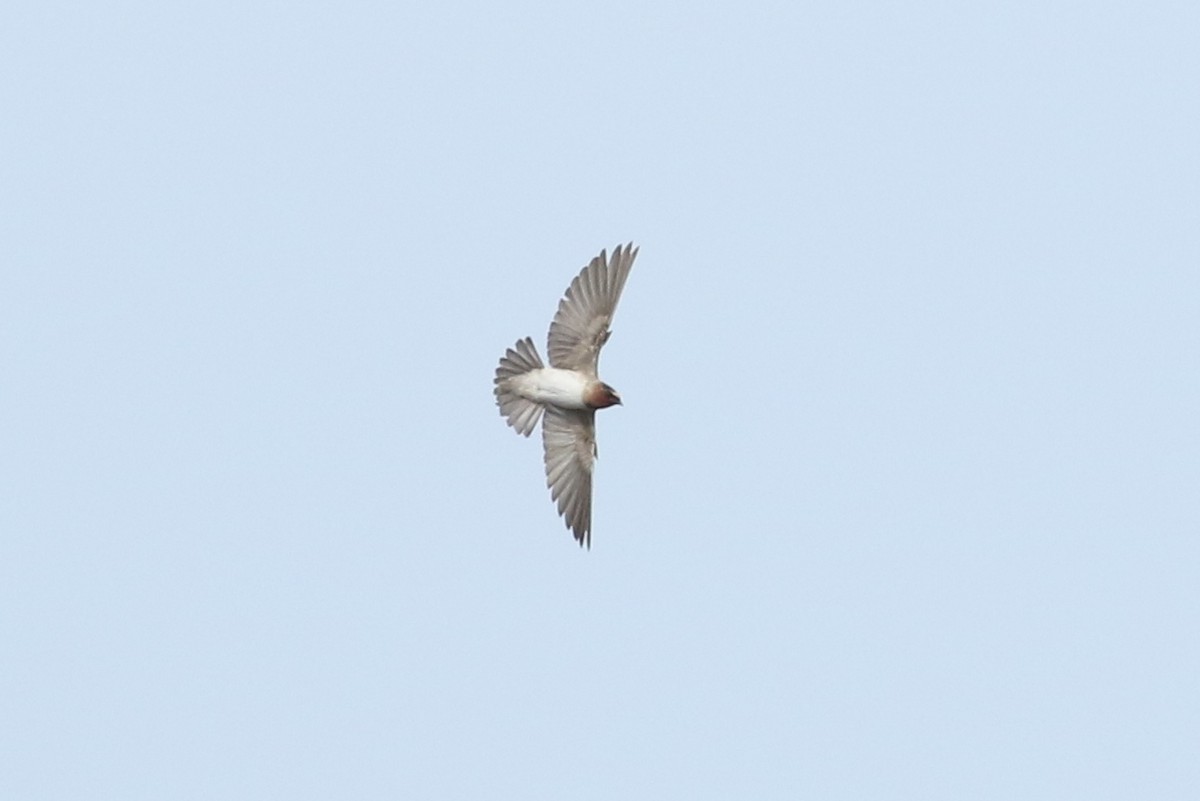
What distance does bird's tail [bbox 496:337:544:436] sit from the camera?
651 inches

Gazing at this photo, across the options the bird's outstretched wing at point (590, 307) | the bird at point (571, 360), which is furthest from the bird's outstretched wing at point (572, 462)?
the bird's outstretched wing at point (590, 307)

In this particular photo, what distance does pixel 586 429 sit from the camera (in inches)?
675

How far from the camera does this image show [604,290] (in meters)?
16.5

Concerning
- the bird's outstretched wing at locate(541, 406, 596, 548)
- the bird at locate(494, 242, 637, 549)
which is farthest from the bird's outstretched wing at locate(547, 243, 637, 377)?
the bird's outstretched wing at locate(541, 406, 596, 548)

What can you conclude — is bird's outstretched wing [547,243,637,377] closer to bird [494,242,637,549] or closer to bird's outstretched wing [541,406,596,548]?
bird [494,242,637,549]

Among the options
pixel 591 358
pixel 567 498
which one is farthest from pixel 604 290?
pixel 567 498

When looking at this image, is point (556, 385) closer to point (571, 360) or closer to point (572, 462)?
point (571, 360)

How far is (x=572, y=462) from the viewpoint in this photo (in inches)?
683

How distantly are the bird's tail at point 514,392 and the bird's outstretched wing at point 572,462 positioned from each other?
0.14 m

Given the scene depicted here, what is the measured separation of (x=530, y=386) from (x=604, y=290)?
827mm

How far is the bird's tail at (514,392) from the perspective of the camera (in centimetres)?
1655

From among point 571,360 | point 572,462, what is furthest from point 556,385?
point 572,462

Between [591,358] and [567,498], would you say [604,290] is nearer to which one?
[591,358]

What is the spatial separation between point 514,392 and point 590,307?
817mm
